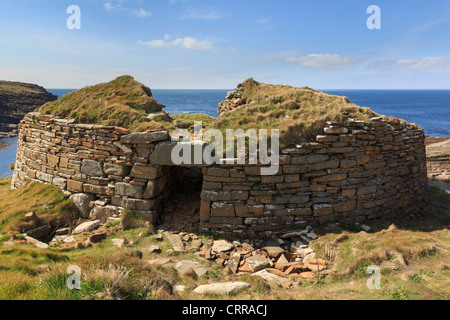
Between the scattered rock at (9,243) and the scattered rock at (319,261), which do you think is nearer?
the scattered rock at (319,261)

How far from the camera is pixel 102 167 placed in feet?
25.5

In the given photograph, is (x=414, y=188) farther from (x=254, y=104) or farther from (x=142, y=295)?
(x=142, y=295)

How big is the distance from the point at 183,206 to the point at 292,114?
4.47 metres

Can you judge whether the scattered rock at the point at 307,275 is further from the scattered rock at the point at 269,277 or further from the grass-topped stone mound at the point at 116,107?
the grass-topped stone mound at the point at 116,107

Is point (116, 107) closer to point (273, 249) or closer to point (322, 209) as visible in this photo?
point (273, 249)

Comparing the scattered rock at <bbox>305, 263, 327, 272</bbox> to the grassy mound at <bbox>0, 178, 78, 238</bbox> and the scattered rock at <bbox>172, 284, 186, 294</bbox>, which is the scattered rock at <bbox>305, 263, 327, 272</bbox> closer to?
the scattered rock at <bbox>172, 284, 186, 294</bbox>

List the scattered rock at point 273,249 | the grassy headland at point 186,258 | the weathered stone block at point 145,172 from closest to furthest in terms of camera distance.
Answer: the grassy headland at point 186,258 → the scattered rock at point 273,249 → the weathered stone block at point 145,172

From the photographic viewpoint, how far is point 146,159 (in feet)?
24.1

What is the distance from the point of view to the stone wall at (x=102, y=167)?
7.41 meters

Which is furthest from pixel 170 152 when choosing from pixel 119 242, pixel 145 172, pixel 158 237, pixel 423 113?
pixel 423 113

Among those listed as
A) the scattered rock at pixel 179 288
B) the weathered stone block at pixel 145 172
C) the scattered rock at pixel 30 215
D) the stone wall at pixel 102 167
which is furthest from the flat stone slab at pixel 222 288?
the scattered rock at pixel 30 215

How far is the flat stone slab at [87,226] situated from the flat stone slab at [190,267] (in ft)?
10.8

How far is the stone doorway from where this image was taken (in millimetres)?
7586
